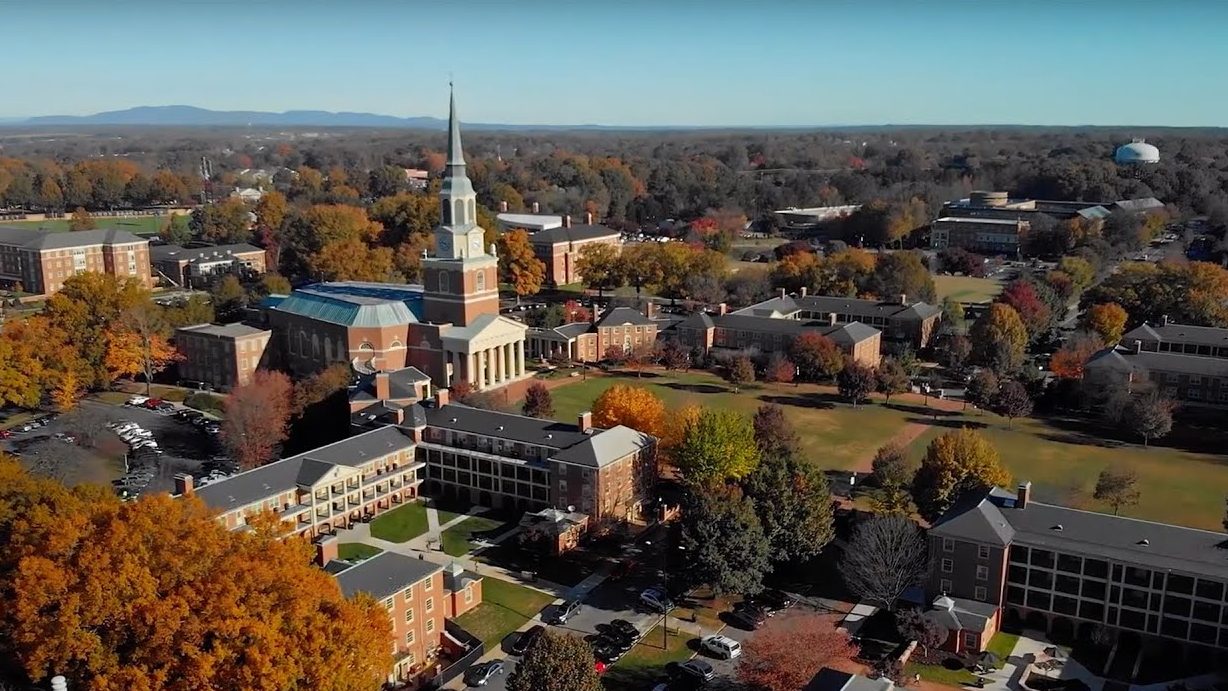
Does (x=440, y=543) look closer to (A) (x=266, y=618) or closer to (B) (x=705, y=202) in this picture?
(A) (x=266, y=618)

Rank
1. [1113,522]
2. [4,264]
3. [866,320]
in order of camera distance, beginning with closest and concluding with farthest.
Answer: [1113,522]
[866,320]
[4,264]

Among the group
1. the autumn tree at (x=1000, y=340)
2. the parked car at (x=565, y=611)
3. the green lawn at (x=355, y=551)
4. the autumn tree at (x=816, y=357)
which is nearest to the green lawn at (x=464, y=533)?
the green lawn at (x=355, y=551)

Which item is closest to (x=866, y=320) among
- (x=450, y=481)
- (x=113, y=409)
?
(x=450, y=481)

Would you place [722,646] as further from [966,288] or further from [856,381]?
[966,288]

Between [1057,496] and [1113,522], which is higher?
[1113,522]

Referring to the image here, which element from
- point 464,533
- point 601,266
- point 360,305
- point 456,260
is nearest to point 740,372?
point 456,260

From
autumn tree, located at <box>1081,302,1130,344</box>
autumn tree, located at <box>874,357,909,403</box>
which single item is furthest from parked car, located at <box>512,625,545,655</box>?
autumn tree, located at <box>1081,302,1130,344</box>
